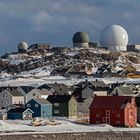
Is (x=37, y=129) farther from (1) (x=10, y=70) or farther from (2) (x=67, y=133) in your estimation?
(1) (x=10, y=70)

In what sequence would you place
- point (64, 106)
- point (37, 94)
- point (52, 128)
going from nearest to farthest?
point (52, 128) → point (64, 106) → point (37, 94)

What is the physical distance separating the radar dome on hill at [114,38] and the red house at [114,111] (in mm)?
100448

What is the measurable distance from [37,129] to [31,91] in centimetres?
2871

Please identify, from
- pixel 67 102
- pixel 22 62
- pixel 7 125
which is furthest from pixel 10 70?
pixel 7 125

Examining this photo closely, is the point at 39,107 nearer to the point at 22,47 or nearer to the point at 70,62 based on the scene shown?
the point at 70,62

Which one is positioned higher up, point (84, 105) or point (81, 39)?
point (81, 39)

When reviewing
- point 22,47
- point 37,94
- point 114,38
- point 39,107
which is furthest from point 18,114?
point 22,47

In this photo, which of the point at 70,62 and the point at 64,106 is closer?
the point at 64,106

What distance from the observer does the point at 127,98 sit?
56.0 m

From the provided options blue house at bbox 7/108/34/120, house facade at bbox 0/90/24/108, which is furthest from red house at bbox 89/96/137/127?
house facade at bbox 0/90/24/108

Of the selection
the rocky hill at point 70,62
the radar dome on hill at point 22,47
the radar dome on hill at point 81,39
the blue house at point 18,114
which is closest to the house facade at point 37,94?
the blue house at point 18,114

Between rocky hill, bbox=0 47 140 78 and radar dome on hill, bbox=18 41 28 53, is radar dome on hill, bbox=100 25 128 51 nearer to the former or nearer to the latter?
rocky hill, bbox=0 47 140 78

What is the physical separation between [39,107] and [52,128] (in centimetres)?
1152

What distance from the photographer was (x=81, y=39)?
157 meters
